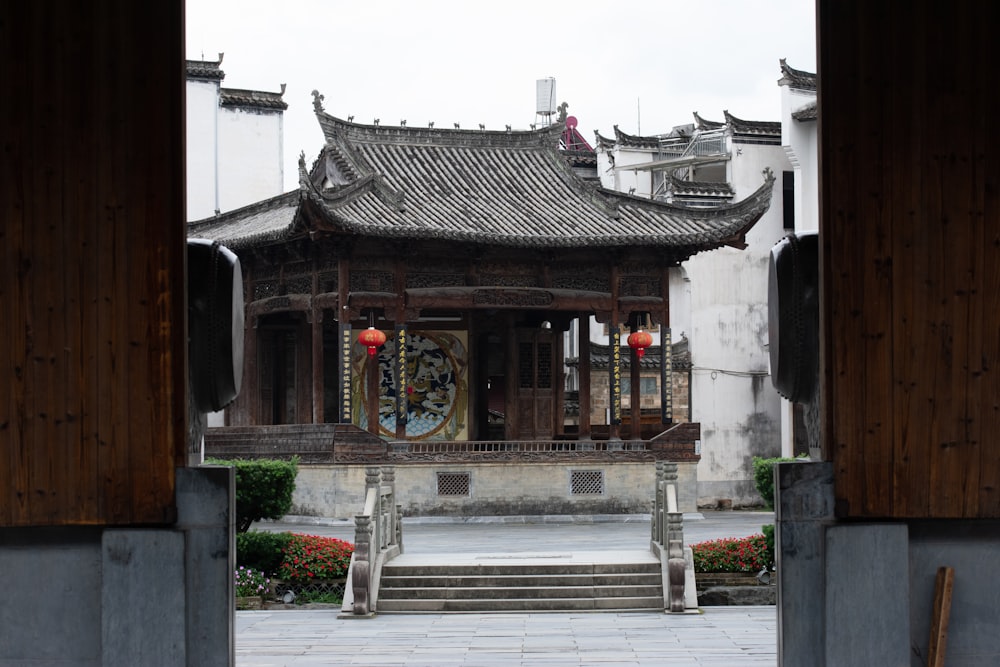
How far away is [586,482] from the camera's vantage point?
25781 mm

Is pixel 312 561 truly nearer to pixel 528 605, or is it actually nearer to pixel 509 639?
pixel 528 605

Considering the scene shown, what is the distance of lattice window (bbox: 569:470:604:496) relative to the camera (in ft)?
84.4

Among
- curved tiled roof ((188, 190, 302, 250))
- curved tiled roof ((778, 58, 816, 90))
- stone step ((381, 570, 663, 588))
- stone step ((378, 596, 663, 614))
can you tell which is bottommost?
stone step ((378, 596, 663, 614))

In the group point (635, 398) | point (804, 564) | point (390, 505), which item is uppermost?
point (635, 398)

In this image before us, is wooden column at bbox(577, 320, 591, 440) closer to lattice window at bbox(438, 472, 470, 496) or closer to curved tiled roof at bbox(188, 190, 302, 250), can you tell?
lattice window at bbox(438, 472, 470, 496)

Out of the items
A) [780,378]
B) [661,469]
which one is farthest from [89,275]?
[661,469]

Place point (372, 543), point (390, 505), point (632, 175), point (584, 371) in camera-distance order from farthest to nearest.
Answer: point (632, 175) < point (584, 371) < point (390, 505) < point (372, 543)

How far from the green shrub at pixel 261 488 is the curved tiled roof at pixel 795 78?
712 inches

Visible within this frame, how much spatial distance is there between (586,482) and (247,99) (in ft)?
46.7

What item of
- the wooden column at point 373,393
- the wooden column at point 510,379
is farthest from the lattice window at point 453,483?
the wooden column at point 510,379

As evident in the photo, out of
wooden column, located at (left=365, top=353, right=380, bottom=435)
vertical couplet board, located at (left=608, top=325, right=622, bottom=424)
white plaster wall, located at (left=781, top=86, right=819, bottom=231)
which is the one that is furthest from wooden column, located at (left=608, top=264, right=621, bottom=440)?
white plaster wall, located at (left=781, top=86, right=819, bottom=231)

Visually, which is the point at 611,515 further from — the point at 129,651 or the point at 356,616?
the point at 129,651

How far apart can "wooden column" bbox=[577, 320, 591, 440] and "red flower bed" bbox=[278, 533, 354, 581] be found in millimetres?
11771

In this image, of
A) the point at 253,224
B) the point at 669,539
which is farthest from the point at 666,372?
the point at 669,539
